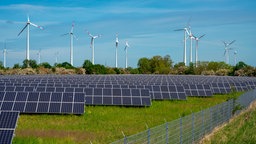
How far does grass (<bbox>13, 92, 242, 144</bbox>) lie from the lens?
54.4 feet

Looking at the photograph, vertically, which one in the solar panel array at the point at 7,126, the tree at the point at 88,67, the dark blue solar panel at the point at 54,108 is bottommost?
the dark blue solar panel at the point at 54,108

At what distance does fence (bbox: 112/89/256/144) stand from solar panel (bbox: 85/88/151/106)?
24.2 feet

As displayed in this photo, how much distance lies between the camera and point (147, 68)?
5246 inches

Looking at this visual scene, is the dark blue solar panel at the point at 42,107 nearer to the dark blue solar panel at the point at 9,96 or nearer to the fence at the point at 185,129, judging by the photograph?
the dark blue solar panel at the point at 9,96

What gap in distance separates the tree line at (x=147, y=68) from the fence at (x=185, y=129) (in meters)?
72.6

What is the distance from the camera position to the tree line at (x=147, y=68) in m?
94.4

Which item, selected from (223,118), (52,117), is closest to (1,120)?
(52,117)

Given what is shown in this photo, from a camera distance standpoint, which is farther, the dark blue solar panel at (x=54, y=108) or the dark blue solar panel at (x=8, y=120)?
the dark blue solar panel at (x=54, y=108)

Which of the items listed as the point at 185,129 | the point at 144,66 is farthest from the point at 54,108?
the point at 144,66

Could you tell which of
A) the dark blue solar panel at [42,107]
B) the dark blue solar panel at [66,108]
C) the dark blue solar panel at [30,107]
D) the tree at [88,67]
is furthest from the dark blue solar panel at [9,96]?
the tree at [88,67]

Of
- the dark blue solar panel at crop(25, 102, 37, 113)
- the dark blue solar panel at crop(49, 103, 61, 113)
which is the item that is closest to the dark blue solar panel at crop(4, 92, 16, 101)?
the dark blue solar panel at crop(25, 102, 37, 113)

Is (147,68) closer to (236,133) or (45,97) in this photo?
(45,97)

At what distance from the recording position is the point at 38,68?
307 ft

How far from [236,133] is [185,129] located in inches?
164
